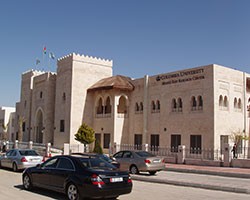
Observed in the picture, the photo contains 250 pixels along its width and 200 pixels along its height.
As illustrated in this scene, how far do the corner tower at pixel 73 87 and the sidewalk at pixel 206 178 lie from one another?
16.1 meters

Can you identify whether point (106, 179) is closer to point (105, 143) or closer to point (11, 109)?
point (105, 143)

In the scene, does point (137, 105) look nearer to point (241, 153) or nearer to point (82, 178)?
point (241, 153)

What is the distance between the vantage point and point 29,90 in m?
44.4

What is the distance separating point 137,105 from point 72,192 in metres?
24.2

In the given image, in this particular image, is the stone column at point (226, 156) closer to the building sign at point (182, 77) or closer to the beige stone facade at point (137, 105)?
the beige stone facade at point (137, 105)

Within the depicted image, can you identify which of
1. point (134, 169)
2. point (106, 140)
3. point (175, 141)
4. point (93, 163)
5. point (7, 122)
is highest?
point (7, 122)

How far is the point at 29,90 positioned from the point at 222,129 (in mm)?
27814

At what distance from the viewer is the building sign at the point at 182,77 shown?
88.7 ft

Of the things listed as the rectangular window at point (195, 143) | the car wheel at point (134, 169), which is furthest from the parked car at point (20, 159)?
the rectangular window at point (195, 143)

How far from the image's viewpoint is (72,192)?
9.23m

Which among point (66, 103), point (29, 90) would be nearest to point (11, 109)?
point (29, 90)

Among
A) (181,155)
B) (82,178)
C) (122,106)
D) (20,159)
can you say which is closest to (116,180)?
(82,178)

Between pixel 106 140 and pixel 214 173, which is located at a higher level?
pixel 106 140

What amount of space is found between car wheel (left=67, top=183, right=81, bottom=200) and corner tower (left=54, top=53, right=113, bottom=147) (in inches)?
1000
